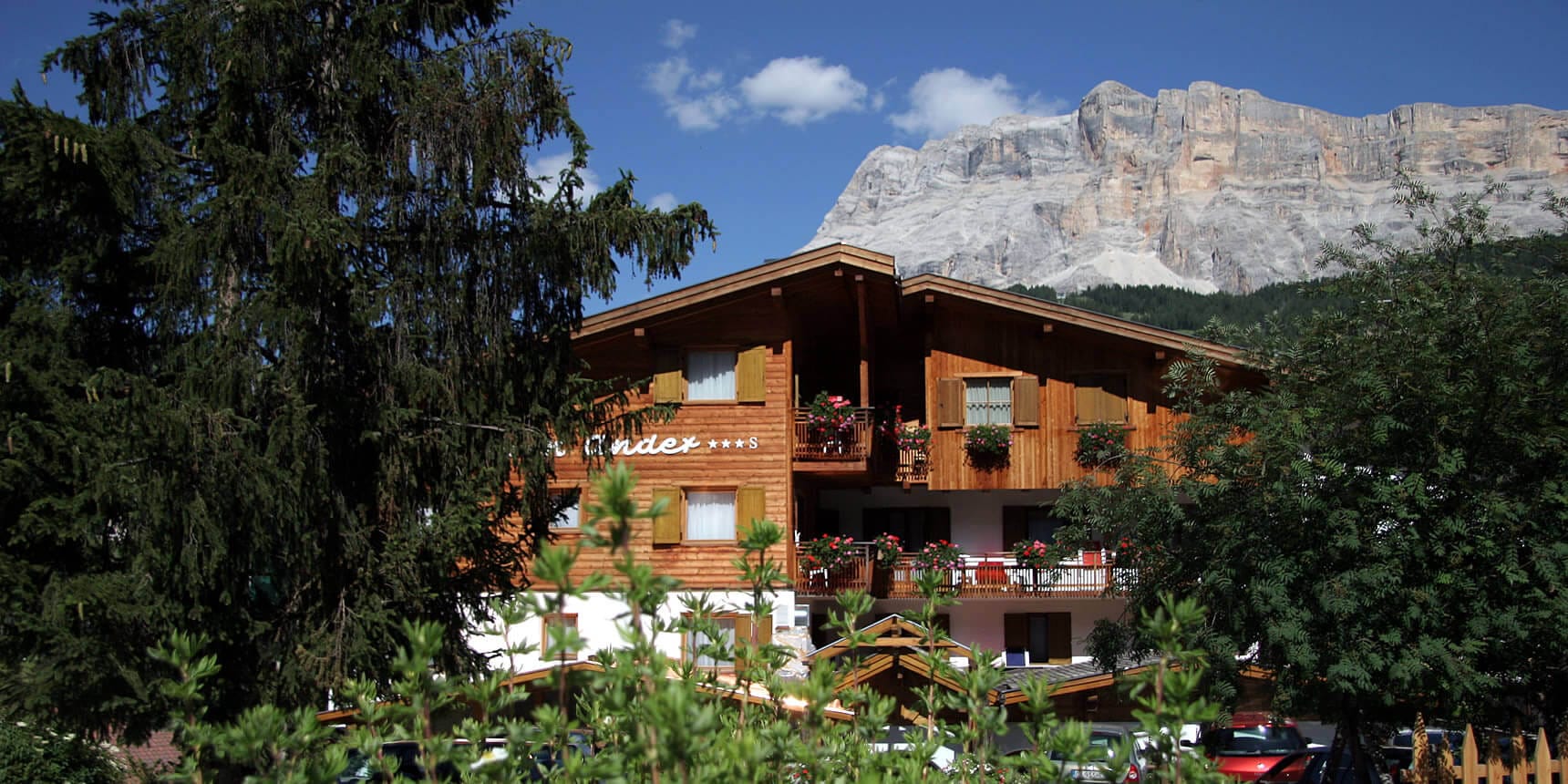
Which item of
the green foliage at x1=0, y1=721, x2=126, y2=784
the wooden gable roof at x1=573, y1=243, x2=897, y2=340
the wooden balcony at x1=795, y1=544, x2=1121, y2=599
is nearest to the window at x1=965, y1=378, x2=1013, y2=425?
the wooden balcony at x1=795, y1=544, x2=1121, y2=599

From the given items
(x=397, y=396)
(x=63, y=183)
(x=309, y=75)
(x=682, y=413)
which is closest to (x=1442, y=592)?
(x=397, y=396)

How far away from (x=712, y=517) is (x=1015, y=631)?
7.42m

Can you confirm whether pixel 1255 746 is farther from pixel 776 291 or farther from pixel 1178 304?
pixel 1178 304

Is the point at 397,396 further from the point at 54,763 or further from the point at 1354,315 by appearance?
the point at 1354,315

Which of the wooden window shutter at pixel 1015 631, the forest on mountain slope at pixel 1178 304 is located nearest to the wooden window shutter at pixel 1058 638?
the wooden window shutter at pixel 1015 631

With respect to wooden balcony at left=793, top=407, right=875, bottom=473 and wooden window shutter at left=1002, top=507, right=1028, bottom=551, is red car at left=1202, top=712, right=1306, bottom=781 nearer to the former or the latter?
wooden window shutter at left=1002, top=507, right=1028, bottom=551

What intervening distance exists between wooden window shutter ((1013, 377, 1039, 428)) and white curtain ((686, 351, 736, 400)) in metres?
5.91

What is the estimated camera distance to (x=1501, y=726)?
1453cm

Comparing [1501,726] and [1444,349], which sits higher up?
[1444,349]

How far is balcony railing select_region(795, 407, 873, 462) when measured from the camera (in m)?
26.0

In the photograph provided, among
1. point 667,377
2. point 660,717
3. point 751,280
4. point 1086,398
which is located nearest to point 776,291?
point 751,280

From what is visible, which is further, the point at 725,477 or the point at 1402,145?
the point at 1402,145

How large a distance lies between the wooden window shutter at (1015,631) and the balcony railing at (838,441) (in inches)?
214

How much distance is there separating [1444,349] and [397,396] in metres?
10.5
